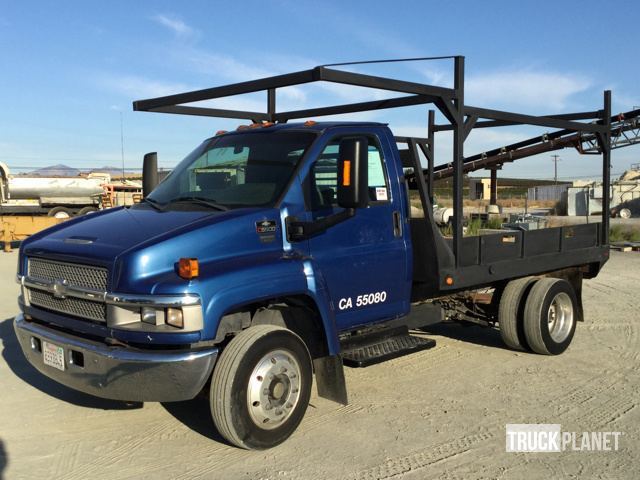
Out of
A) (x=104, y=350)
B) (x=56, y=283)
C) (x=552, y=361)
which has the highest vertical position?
(x=56, y=283)

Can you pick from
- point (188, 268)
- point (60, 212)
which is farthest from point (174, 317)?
point (60, 212)

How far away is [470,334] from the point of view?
8.11 metres

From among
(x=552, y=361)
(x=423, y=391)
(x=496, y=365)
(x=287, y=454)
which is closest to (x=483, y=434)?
(x=423, y=391)

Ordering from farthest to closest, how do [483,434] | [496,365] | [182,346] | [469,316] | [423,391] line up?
[469,316] < [496,365] < [423,391] < [483,434] < [182,346]

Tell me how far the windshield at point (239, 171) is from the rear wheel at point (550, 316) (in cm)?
339

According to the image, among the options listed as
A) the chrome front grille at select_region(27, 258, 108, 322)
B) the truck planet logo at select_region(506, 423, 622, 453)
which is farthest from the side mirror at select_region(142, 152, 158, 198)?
the truck planet logo at select_region(506, 423, 622, 453)

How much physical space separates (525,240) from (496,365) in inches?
54.6

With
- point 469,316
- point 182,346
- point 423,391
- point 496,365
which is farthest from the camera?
point 469,316

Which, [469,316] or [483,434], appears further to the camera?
[469,316]

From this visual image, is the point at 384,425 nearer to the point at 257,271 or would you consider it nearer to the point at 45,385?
the point at 257,271

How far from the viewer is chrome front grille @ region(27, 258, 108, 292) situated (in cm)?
406

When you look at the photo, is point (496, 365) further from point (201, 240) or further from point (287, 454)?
point (201, 240)

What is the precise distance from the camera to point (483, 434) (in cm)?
464

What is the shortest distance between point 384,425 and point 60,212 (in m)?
22.5
